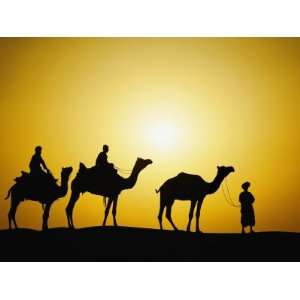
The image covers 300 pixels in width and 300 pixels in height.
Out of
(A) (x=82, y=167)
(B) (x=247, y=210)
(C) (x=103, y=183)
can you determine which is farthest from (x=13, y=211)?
(B) (x=247, y=210)

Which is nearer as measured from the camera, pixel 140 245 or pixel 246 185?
pixel 140 245

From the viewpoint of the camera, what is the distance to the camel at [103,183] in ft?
16.7

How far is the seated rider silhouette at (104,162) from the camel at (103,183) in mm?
58

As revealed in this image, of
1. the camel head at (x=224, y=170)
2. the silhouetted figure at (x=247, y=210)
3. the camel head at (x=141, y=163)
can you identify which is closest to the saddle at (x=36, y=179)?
the camel head at (x=141, y=163)

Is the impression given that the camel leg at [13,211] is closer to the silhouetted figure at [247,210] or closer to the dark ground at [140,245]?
the dark ground at [140,245]

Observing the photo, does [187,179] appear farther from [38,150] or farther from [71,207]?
[38,150]

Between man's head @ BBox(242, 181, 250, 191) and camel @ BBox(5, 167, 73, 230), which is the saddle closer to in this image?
camel @ BBox(5, 167, 73, 230)

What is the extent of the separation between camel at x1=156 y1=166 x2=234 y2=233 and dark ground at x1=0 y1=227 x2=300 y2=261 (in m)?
0.23

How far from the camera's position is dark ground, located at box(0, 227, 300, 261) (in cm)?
491

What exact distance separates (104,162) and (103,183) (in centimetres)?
21

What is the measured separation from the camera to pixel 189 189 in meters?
5.11

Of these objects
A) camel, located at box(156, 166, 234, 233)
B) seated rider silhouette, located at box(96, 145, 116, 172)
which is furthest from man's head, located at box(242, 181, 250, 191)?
seated rider silhouette, located at box(96, 145, 116, 172)

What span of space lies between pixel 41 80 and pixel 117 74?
77 centimetres

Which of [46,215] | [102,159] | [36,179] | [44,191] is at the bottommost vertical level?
[46,215]
